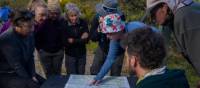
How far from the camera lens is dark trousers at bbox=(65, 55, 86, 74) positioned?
7.38 metres

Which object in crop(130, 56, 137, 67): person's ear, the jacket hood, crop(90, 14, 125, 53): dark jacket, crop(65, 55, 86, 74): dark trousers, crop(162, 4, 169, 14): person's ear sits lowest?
crop(65, 55, 86, 74): dark trousers

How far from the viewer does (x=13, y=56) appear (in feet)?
19.8

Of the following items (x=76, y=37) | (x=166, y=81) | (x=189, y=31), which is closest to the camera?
(x=166, y=81)

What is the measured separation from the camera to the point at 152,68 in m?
3.29

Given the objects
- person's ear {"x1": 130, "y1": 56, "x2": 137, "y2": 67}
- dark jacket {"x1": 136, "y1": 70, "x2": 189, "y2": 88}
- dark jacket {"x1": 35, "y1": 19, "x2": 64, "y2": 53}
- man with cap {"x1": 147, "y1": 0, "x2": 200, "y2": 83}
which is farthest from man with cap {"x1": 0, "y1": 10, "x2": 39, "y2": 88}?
dark jacket {"x1": 136, "y1": 70, "x2": 189, "y2": 88}

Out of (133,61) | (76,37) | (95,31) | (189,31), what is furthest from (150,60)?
(76,37)

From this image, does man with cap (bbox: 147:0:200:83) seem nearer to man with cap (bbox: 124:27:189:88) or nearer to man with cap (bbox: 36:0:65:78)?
man with cap (bbox: 124:27:189:88)

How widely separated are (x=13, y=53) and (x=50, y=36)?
4.02 feet

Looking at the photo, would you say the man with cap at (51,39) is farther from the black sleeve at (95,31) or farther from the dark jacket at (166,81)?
the dark jacket at (166,81)

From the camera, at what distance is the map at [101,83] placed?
5664mm

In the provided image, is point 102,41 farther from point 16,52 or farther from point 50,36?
point 16,52

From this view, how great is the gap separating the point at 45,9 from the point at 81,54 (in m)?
0.91

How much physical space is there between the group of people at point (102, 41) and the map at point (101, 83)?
11 cm

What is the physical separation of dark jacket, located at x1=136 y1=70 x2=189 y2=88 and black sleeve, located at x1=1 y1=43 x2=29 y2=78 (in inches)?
120
